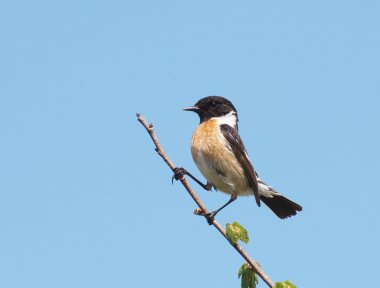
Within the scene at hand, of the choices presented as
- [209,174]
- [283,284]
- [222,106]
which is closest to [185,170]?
[209,174]

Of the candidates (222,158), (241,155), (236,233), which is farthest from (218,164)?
(236,233)

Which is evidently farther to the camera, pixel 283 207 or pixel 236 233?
pixel 283 207

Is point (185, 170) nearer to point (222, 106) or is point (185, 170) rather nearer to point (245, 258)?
point (222, 106)

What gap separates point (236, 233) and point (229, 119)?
13.4 feet

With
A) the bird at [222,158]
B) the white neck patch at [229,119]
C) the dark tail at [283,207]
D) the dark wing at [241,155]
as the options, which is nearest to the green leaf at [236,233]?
the bird at [222,158]

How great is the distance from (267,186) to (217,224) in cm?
386

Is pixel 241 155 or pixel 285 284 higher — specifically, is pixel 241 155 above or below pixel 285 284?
above

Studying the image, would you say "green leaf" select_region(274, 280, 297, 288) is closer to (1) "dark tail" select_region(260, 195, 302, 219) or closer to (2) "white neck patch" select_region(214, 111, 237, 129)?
(2) "white neck patch" select_region(214, 111, 237, 129)

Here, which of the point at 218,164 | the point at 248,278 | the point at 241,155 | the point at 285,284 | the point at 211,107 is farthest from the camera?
the point at 211,107

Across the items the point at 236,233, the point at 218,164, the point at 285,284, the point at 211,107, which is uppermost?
the point at 211,107

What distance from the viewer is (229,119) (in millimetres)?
8117

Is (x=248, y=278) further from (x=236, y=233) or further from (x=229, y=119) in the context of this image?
(x=229, y=119)

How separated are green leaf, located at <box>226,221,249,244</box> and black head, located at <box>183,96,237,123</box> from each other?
382cm

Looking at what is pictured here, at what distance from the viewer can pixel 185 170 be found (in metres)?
6.39
